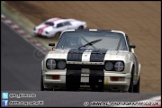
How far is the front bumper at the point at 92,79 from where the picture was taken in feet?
33.6

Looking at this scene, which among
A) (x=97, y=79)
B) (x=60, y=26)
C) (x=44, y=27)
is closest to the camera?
(x=97, y=79)

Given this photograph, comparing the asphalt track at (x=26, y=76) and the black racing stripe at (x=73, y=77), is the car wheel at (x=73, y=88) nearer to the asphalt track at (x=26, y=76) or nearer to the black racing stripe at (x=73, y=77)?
the black racing stripe at (x=73, y=77)

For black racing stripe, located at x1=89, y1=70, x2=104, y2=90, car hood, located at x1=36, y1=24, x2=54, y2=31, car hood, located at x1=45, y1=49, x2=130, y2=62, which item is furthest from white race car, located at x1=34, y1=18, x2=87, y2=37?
black racing stripe, located at x1=89, y1=70, x2=104, y2=90

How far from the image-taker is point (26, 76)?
2053 cm

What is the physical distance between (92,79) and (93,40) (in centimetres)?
147

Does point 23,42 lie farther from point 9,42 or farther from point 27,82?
point 27,82

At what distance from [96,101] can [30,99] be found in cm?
100

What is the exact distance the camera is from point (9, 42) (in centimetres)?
2583

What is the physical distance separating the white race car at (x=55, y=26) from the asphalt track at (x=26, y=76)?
131 centimetres

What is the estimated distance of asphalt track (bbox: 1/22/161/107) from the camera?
8.14 metres

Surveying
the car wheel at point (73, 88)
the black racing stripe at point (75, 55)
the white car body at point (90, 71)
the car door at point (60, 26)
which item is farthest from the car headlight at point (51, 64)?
the car door at point (60, 26)

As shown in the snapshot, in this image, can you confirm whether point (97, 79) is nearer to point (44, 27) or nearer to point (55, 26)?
point (44, 27)

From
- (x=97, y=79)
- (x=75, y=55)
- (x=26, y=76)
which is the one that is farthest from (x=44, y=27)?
(x=97, y=79)

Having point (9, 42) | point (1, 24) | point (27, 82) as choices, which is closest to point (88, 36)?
point (27, 82)
